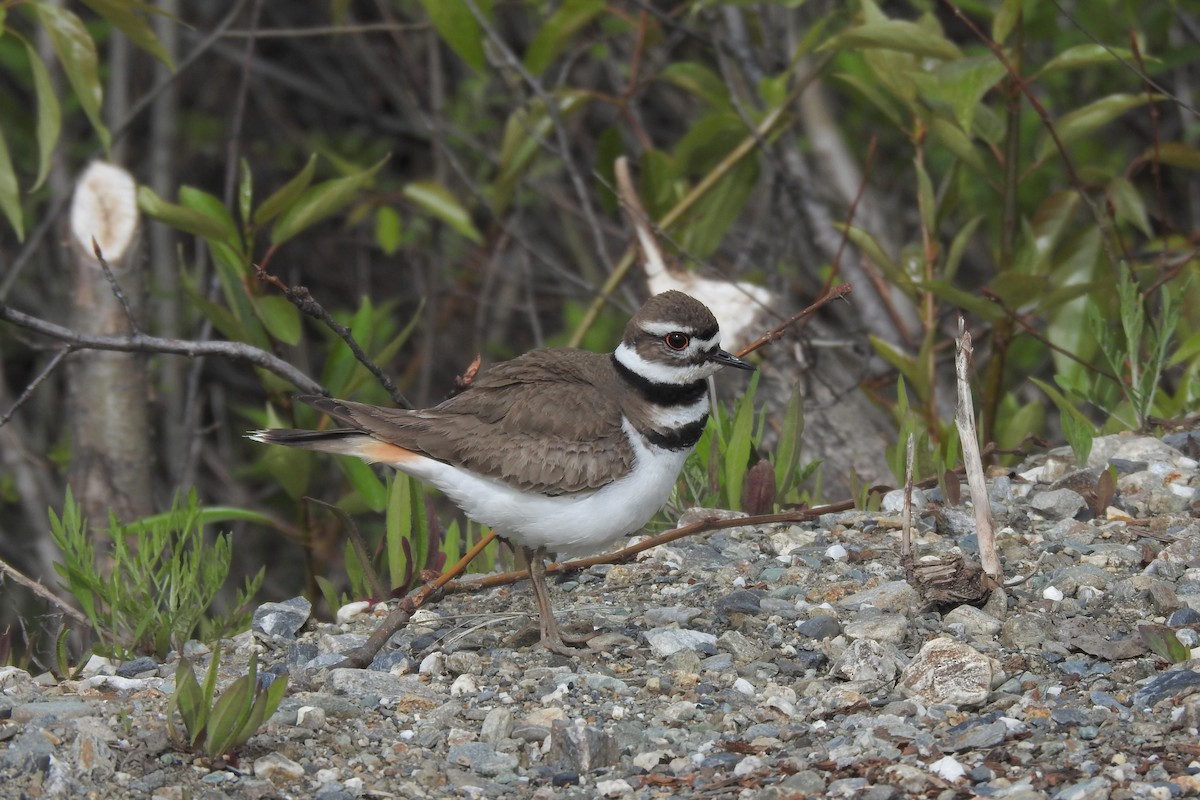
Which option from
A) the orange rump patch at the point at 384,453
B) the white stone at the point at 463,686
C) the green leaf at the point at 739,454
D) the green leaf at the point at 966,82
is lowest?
the white stone at the point at 463,686

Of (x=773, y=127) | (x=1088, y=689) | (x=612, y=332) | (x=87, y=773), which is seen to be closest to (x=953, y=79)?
(x=773, y=127)

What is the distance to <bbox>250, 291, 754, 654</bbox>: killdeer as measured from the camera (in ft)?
15.7

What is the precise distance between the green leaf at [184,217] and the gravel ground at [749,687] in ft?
5.67

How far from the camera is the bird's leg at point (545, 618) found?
467 centimetres

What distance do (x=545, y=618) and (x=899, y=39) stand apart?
2936 millimetres

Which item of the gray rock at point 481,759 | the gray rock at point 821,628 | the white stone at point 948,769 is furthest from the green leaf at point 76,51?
the white stone at point 948,769

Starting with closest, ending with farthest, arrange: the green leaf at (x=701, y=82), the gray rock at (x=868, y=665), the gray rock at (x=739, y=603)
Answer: the gray rock at (x=868, y=665) → the gray rock at (x=739, y=603) → the green leaf at (x=701, y=82)

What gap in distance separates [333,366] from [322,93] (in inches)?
237

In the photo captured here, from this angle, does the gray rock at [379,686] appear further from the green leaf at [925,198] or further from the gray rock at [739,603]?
the green leaf at [925,198]

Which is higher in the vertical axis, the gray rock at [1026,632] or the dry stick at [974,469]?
the dry stick at [974,469]

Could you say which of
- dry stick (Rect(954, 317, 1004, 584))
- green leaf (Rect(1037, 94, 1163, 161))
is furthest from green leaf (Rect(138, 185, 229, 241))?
green leaf (Rect(1037, 94, 1163, 161))

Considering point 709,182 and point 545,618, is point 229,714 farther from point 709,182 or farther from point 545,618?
point 709,182

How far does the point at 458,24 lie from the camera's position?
23.4 ft

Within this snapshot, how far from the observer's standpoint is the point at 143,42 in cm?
Answer: 598
